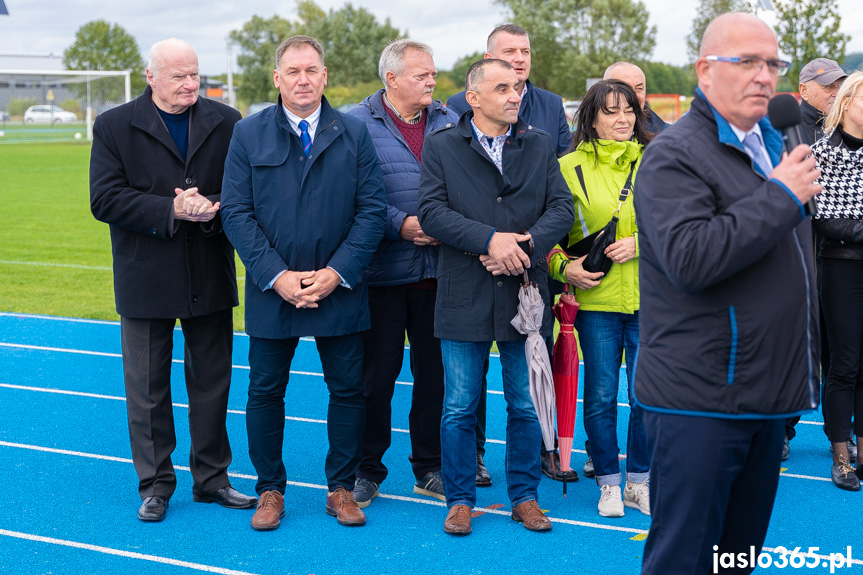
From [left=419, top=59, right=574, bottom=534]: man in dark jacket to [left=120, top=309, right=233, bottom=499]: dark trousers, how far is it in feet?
4.02

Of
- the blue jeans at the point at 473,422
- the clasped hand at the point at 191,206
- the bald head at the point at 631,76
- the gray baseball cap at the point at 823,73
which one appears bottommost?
the blue jeans at the point at 473,422

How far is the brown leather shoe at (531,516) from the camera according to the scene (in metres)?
4.35

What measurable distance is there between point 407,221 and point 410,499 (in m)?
1.48

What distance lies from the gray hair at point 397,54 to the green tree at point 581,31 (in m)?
50.9

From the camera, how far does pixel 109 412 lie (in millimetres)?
6375

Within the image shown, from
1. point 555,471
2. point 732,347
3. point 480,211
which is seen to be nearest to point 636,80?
point 480,211

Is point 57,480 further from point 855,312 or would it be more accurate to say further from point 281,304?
point 855,312

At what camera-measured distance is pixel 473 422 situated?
445 centimetres

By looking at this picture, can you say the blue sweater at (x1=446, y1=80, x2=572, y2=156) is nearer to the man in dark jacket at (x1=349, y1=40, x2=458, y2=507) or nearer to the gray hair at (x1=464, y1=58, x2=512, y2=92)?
the man in dark jacket at (x1=349, y1=40, x2=458, y2=507)

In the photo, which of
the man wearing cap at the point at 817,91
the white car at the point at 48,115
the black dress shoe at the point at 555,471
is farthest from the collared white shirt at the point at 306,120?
the white car at the point at 48,115

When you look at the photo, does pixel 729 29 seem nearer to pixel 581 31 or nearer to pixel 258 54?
pixel 581 31

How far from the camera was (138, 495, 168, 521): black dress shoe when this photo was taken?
450 cm

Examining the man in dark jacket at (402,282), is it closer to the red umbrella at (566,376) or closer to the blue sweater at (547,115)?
the blue sweater at (547,115)

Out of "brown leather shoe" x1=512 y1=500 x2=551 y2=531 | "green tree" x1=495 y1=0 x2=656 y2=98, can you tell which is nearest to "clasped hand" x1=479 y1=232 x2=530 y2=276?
"brown leather shoe" x1=512 y1=500 x2=551 y2=531
